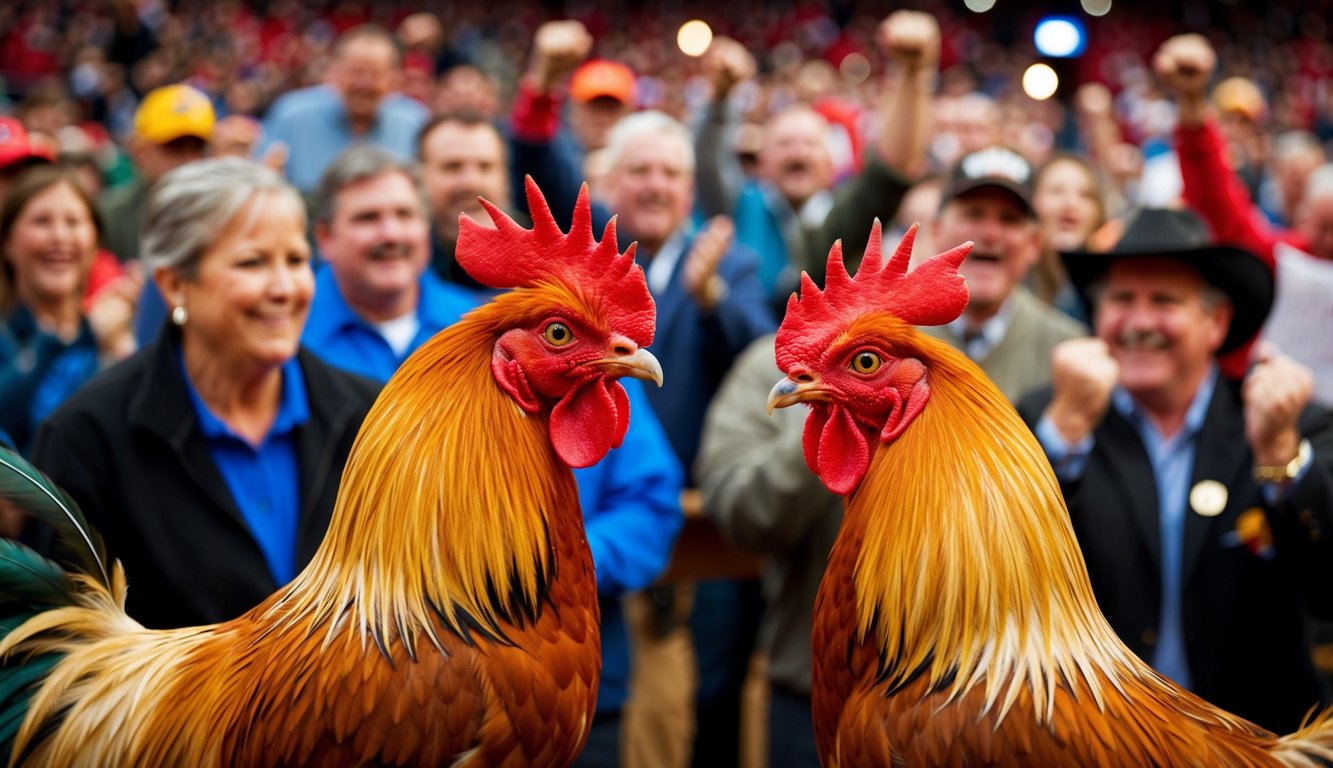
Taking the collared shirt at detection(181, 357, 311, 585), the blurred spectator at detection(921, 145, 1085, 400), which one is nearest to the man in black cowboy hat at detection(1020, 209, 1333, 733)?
the blurred spectator at detection(921, 145, 1085, 400)

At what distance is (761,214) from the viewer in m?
7.67

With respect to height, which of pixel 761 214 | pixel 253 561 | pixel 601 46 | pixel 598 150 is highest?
pixel 601 46

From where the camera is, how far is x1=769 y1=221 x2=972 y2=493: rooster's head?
8.82 feet

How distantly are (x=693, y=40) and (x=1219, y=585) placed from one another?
19927mm

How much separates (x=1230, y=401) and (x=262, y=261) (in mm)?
2836

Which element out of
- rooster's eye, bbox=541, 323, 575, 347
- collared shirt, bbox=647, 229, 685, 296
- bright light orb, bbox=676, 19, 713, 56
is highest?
bright light orb, bbox=676, 19, 713, 56

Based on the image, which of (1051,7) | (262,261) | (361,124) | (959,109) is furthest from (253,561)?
(1051,7)

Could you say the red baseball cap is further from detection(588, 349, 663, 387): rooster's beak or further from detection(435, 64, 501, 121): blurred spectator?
detection(435, 64, 501, 121): blurred spectator

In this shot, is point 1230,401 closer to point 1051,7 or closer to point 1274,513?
point 1274,513

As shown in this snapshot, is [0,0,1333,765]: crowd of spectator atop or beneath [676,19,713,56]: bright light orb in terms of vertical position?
beneath

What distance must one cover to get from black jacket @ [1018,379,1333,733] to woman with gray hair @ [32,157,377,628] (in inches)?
82.3

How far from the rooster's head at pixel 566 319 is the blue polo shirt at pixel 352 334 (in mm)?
1578

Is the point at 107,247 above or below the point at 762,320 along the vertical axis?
above

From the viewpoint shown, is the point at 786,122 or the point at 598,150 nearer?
the point at 786,122
